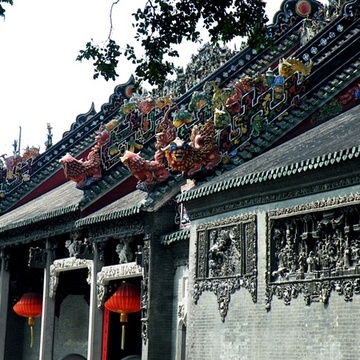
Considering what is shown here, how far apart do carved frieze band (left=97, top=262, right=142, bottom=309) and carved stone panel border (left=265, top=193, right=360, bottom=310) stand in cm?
499

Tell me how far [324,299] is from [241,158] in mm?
3785

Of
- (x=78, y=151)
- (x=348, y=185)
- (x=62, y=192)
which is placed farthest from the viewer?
(x=78, y=151)

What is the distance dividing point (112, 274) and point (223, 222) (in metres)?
4.69

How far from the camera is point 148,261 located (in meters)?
18.7

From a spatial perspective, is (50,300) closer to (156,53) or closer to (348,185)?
(348,185)

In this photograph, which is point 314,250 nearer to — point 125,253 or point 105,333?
point 125,253

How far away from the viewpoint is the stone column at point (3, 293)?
25250 millimetres

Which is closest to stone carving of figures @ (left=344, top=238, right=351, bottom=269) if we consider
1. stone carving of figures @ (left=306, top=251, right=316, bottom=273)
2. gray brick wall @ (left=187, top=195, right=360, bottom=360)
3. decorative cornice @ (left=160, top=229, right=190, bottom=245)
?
gray brick wall @ (left=187, top=195, right=360, bottom=360)

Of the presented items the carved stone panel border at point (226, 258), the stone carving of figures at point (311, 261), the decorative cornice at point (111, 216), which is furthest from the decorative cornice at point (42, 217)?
the stone carving of figures at point (311, 261)

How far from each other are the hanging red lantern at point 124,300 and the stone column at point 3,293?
5866mm

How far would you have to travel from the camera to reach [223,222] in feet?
53.1

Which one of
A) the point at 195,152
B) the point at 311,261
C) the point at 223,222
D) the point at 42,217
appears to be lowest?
the point at 311,261

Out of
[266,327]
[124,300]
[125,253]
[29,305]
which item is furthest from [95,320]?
[266,327]

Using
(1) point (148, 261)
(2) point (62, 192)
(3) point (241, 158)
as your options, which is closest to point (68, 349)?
(2) point (62, 192)
